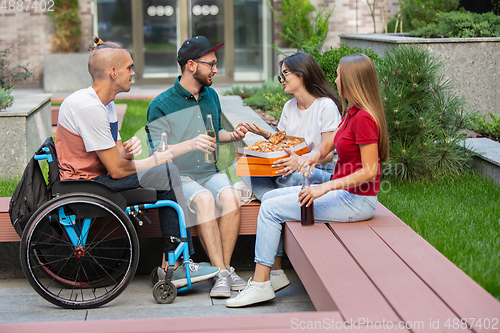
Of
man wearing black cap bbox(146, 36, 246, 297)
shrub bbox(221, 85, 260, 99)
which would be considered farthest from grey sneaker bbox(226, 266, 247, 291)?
shrub bbox(221, 85, 260, 99)

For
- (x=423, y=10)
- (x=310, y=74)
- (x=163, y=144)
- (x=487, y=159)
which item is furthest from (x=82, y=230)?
(x=423, y=10)

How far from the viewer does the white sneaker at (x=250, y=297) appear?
10.8ft

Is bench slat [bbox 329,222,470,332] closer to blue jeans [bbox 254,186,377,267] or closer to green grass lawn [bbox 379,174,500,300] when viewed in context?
blue jeans [bbox 254,186,377,267]

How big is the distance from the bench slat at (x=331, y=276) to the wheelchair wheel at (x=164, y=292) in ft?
2.51

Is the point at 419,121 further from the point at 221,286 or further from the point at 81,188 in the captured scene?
the point at 81,188

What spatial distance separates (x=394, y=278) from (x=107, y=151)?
1.77 metres

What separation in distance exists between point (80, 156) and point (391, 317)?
2065mm

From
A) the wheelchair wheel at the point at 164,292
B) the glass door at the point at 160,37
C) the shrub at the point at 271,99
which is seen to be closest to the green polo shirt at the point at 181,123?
the wheelchair wheel at the point at 164,292

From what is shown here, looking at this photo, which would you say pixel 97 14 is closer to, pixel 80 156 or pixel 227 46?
pixel 227 46

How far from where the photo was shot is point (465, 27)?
25.8ft

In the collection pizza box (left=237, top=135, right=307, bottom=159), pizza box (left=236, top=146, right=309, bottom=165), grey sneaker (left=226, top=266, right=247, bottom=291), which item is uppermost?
pizza box (left=237, top=135, right=307, bottom=159)

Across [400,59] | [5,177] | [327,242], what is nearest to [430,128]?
[400,59]

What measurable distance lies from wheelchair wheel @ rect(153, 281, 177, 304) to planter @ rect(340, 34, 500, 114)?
15.6 ft

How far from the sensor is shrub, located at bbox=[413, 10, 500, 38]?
25.0 feet
